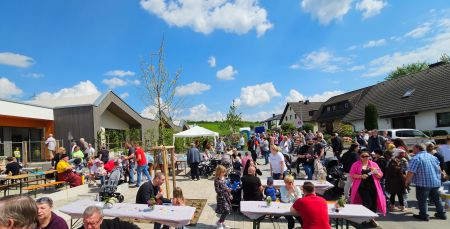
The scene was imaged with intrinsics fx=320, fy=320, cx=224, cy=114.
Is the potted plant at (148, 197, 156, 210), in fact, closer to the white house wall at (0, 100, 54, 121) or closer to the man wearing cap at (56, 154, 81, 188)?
the man wearing cap at (56, 154, 81, 188)

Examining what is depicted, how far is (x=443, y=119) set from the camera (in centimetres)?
2458

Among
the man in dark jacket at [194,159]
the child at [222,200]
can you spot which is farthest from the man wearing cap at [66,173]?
the child at [222,200]

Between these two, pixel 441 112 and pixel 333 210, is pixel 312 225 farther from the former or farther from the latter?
pixel 441 112

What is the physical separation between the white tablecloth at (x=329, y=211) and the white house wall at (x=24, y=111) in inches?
615

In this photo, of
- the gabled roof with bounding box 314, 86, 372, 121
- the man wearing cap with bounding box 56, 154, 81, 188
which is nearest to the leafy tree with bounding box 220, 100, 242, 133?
the gabled roof with bounding box 314, 86, 372, 121

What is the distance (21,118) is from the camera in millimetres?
18656

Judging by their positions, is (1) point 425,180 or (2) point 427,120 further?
(2) point 427,120

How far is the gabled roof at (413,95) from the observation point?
25.7m

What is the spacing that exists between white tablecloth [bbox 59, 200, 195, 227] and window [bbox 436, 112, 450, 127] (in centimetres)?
2550

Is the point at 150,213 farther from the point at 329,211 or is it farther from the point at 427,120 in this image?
the point at 427,120

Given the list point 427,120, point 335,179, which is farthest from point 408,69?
point 335,179

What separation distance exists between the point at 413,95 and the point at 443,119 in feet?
14.5

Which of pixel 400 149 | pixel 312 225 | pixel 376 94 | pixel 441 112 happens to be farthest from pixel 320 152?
pixel 376 94

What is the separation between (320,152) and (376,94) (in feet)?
91.4
